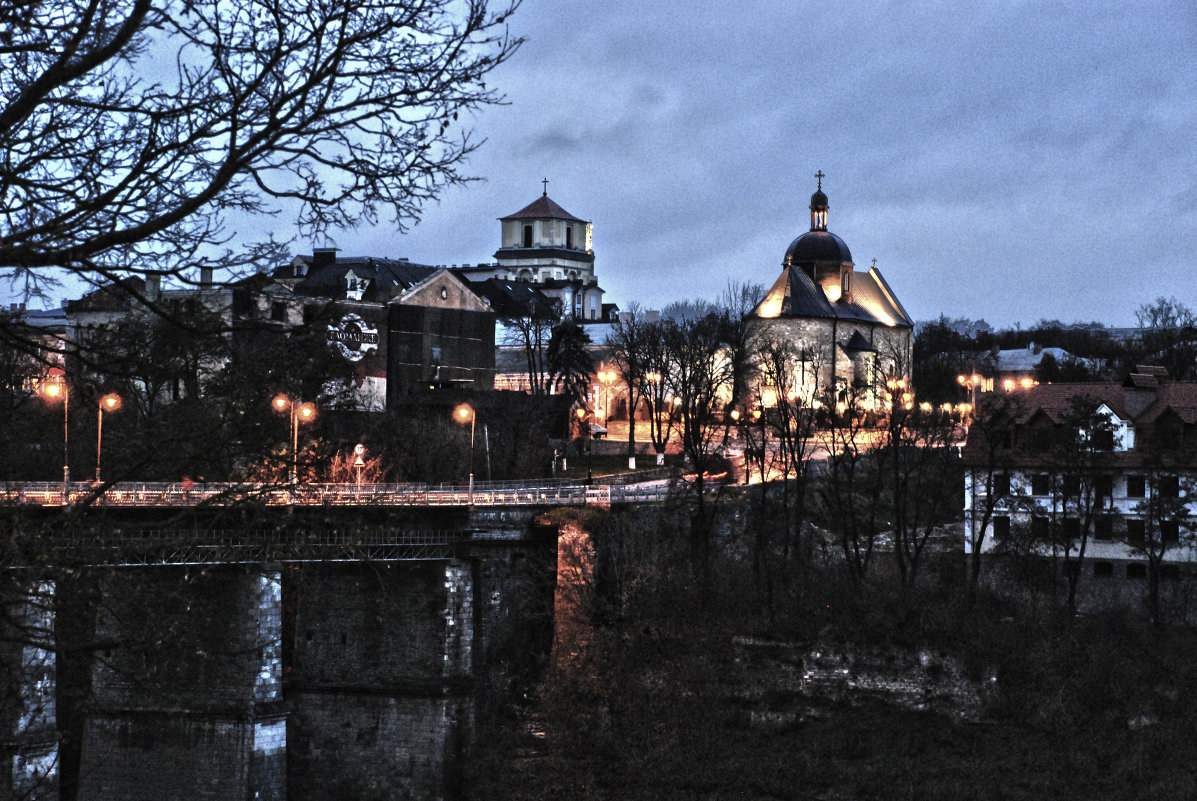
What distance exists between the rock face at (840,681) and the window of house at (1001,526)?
8.99 m

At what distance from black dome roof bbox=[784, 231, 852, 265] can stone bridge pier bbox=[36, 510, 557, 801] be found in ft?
182

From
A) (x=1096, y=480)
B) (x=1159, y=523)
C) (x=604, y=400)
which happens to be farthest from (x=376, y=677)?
(x=604, y=400)

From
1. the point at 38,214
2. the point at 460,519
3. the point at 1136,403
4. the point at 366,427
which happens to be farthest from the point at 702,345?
the point at 38,214

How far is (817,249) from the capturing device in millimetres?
94438

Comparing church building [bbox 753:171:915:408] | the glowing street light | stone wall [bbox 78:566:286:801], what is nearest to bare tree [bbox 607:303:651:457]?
the glowing street light

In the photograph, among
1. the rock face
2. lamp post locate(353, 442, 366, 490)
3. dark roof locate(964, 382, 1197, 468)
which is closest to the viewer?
the rock face

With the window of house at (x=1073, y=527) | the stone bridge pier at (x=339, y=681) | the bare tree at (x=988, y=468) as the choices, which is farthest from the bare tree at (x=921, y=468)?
the stone bridge pier at (x=339, y=681)

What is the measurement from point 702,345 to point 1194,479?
29876 mm

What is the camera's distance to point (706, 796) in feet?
112

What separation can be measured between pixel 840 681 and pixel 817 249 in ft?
191

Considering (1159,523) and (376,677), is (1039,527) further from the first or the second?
(376,677)

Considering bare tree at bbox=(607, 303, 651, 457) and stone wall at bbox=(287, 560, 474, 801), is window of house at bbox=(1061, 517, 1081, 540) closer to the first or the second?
stone wall at bbox=(287, 560, 474, 801)

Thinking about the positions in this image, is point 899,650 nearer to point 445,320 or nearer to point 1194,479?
point 1194,479

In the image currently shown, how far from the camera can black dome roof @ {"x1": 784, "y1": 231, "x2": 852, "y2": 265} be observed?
94062 millimetres
